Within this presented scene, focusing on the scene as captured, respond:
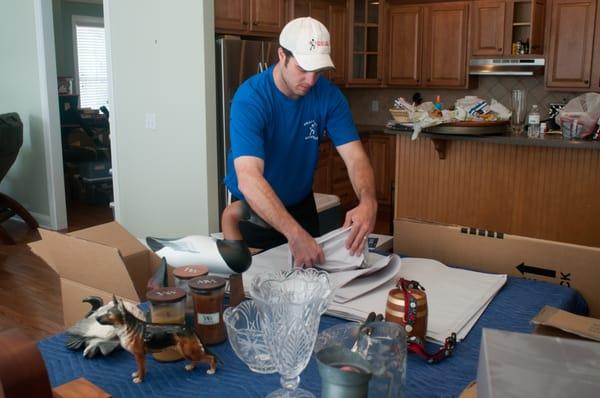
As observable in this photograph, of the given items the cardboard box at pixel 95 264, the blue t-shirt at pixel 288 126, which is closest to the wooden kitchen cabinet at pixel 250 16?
the blue t-shirt at pixel 288 126

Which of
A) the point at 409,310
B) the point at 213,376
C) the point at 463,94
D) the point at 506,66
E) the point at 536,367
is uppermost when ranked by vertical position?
the point at 506,66

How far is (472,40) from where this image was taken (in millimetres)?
5691

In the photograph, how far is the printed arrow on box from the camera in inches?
68.1

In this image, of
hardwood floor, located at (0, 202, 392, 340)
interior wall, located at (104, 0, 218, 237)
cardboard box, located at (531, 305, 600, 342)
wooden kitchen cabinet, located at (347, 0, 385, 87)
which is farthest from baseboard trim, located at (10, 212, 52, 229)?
cardboard box, located at (531, 305, 600, 342)

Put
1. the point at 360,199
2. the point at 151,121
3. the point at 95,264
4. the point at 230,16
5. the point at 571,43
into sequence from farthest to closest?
1. the point at 571,43
2. the point at 151,121
3. the point at 230,16
4. the point at 360,199
5. the point at 95,264

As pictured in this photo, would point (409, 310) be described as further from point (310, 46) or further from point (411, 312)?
point (310, 46)

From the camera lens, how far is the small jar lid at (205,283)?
1.23 metres

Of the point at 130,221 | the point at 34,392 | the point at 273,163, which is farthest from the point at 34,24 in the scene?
the point at 34,392

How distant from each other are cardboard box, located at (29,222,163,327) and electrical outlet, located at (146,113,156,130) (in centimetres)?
280

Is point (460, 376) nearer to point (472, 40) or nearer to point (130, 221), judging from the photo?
point (130, 221)

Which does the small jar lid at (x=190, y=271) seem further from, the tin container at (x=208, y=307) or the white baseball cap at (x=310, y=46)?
the white baseball cap at (x=310, y=46)

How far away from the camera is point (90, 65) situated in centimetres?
895

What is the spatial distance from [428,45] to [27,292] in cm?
428

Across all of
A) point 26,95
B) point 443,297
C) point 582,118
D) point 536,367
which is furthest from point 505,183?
point 26,95
